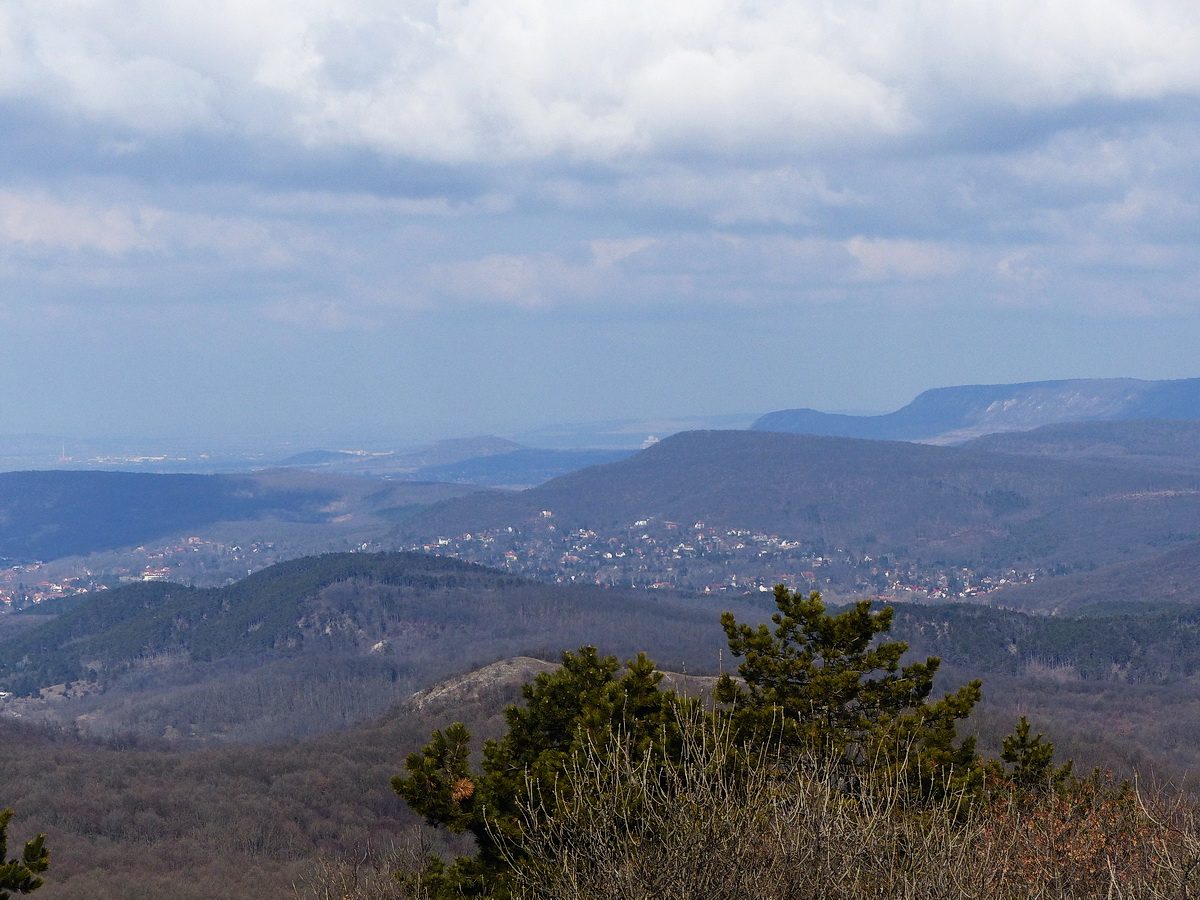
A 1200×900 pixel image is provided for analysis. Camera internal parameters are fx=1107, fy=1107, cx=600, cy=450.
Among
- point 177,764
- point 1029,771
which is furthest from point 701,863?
point 177,764

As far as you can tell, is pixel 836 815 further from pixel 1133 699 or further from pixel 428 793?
pixel 1133 699

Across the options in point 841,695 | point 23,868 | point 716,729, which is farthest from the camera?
point 841,695

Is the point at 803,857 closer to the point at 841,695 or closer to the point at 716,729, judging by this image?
the point at 716,729

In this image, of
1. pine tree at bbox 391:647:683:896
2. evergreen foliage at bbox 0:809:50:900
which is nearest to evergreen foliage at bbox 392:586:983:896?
pine tree at bbox 391:647:683:896

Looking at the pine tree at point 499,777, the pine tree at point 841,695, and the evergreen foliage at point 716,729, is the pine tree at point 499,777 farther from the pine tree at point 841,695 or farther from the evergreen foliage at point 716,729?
the pine tree at point 841,695

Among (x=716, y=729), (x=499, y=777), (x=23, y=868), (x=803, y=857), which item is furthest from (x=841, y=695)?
(x=23, y=868)

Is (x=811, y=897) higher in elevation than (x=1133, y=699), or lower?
higher

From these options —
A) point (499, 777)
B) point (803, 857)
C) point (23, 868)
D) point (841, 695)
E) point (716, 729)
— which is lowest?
point (499, 777)

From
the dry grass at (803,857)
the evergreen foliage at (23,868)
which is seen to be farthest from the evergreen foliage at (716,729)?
the evergreen foliage at (23,868)

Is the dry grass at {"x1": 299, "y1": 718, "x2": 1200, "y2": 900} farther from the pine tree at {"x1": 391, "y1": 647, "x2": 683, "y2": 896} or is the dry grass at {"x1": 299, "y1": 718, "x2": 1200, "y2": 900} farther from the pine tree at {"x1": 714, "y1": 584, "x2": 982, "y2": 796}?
the pine tree at {"x1": 714, "y1": 584, "x2": 982, "y2": 796}

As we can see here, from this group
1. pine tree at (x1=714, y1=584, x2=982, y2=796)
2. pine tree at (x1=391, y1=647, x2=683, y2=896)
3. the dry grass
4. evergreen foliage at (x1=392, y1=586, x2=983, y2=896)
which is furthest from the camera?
pine tree at (x1=714, y1=584, x2=982, y2=796)

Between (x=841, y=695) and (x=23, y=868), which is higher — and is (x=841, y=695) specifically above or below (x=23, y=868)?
above

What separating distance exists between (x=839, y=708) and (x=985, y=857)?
45.2 ft

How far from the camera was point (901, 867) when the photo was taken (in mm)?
17016
